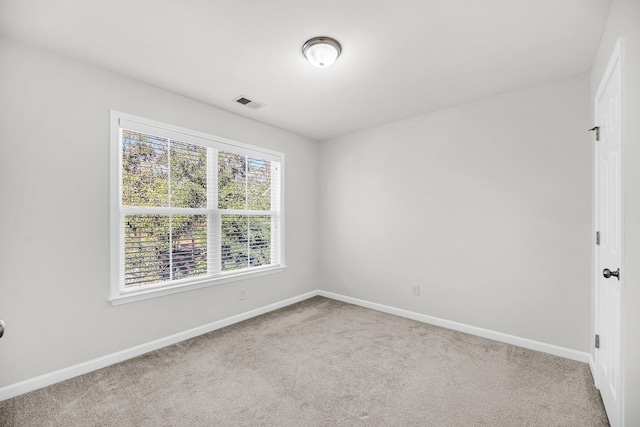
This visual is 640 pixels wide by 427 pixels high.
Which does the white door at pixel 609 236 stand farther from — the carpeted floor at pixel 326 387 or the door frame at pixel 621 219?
the carpeted floor at pixel 326 387

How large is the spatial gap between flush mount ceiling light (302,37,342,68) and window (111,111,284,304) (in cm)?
159

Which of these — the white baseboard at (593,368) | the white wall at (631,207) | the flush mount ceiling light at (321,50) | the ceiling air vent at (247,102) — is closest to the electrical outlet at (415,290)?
the white baseboard at (593,368)

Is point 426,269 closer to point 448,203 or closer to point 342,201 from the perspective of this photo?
point 448,203

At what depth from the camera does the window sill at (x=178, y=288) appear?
2538 millimetres

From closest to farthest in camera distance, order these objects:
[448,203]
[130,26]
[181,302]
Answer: [130,26]
[181,302]
[448,203]

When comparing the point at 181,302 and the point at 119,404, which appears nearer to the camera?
the point at 119,404

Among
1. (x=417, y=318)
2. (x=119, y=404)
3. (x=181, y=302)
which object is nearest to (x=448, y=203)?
(x=417, y=318)

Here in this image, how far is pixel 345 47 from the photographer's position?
83.7 inches

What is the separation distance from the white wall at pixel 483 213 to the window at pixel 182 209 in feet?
4.54

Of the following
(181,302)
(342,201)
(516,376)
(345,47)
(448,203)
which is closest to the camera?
(345,47)

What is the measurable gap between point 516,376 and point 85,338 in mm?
3447

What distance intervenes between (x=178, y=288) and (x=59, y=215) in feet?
3.81

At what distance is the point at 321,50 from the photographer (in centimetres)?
208

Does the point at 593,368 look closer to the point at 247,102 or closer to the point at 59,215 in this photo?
the point at 247,102
